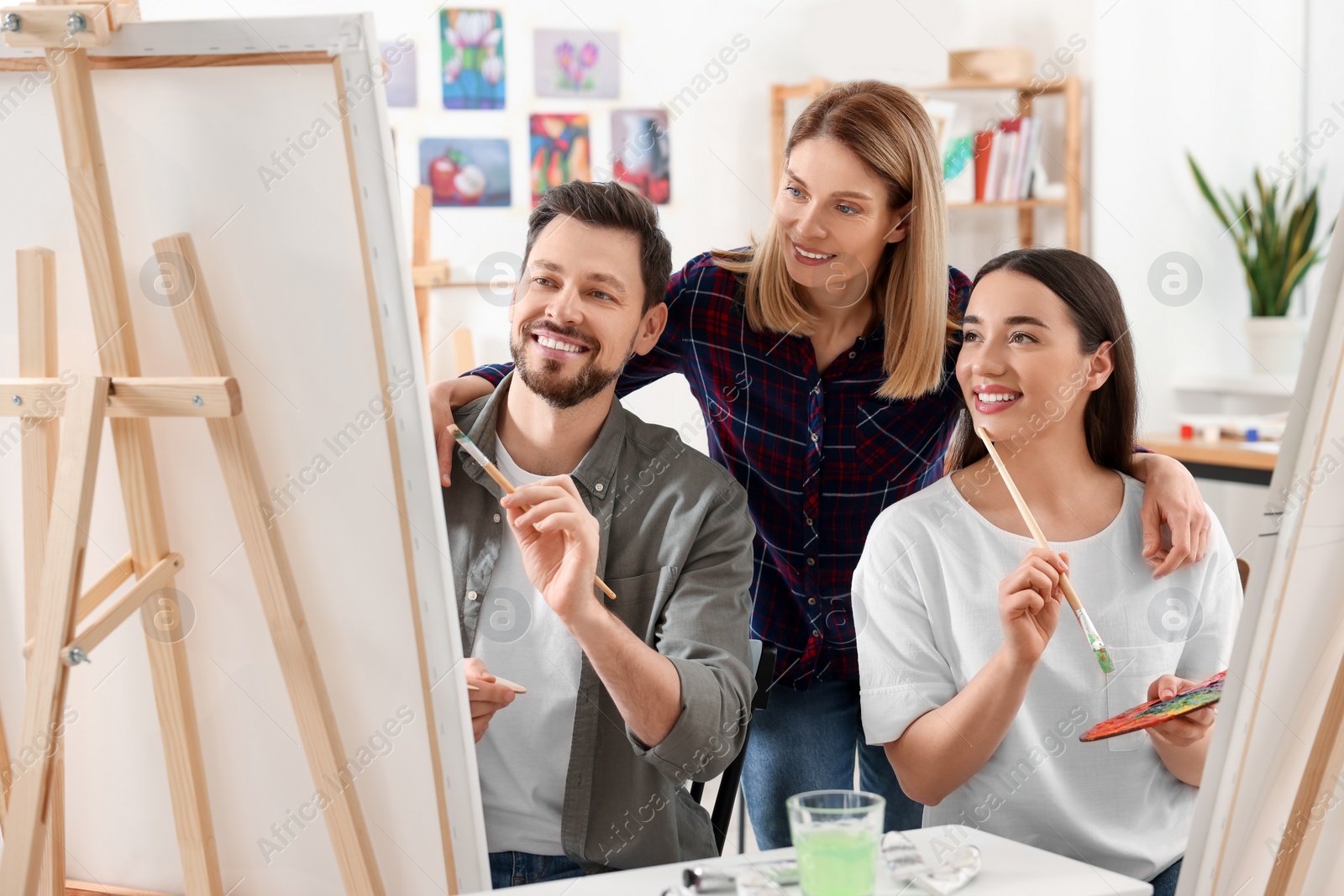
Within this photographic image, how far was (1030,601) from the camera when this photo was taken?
47.8 inches

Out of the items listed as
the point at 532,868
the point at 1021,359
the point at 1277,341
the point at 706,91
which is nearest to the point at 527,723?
the point at 532,868

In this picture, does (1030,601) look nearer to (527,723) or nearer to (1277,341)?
(527,723)

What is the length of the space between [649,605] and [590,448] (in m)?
0.21

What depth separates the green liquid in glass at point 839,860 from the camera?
0.89m

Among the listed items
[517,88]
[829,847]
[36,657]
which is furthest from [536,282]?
[517,88]

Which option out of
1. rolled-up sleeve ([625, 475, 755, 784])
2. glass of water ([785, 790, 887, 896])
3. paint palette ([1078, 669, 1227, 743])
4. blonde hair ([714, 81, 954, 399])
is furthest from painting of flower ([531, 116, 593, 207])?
glass of water ([785, 790, 887, 896])

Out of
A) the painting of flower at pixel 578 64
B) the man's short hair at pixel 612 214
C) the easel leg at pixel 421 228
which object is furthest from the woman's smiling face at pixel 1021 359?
the painting of flower at pixel 578 64

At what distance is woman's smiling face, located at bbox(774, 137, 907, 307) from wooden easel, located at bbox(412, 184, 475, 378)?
2.05 meters

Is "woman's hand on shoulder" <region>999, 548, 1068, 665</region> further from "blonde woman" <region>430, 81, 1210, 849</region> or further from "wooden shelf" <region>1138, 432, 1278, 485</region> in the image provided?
"wooden shelf" <region>1138, 432, 1278, 485</region>

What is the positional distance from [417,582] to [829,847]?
412 mm

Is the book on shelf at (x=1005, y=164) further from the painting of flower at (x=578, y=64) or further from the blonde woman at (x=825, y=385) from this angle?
the blonde woman at (x=825, y=385)

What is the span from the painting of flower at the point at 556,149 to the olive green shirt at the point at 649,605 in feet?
8.42

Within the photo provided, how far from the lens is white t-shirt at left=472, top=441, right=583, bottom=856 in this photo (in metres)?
1.35

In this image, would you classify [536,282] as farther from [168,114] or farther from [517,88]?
[517,88]
